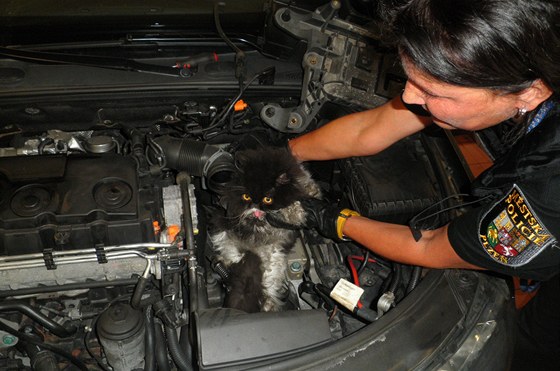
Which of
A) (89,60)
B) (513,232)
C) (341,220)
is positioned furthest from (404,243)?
(89,60)

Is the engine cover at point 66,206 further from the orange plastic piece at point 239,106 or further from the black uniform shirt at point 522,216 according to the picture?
the black uniform shirt at point 522,216

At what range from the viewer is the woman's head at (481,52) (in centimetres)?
111

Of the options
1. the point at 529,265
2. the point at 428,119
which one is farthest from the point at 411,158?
the point at 529,265

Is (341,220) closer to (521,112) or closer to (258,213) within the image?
(258,213)

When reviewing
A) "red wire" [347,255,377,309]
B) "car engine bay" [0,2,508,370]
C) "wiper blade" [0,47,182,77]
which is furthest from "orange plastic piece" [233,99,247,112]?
"red wire" [347,255,377,309]

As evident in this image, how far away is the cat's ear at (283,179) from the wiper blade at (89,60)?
2.34ft

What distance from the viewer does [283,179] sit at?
1.83m

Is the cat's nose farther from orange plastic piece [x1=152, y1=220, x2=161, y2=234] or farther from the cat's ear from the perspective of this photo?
orange plastic piece [x1=152, y1=220, x2=161, y2=234]

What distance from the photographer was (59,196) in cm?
149

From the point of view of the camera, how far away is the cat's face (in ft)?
5.89

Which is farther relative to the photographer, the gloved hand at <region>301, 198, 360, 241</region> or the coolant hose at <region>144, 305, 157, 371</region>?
the gloved hand at <region>301, 198, 360, 241</region>

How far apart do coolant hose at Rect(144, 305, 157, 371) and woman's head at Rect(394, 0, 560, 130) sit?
117 centimetres

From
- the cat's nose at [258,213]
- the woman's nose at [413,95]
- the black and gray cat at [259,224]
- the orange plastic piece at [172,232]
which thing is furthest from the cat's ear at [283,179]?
the woman's nose at [413,95]

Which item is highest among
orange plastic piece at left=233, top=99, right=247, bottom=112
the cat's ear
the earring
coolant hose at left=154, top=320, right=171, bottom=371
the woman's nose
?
the woman's nose
